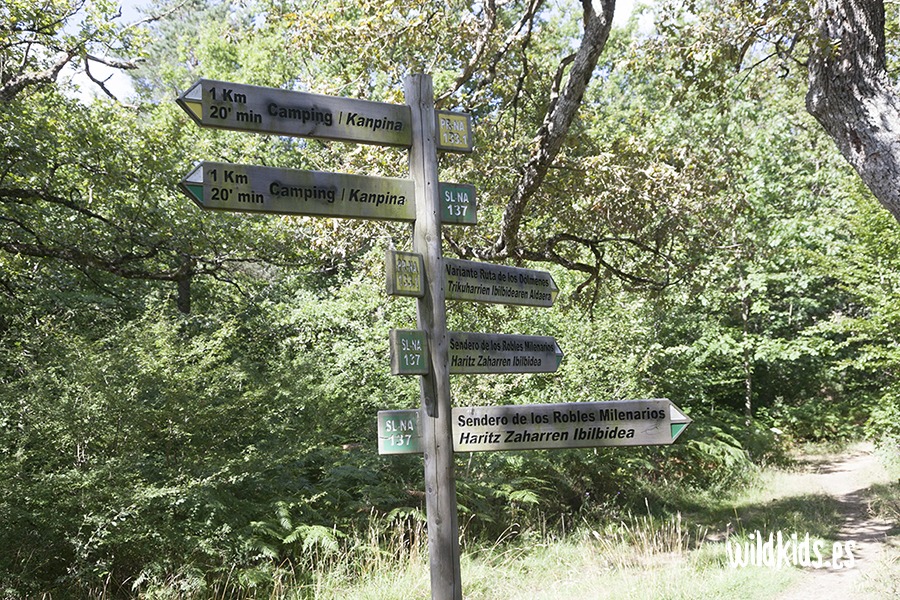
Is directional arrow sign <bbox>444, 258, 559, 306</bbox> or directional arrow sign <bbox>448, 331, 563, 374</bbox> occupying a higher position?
directional arrow sign <bbox>444, 258, 559, 306</bbox>

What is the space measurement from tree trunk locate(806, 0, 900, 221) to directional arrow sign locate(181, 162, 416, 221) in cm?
394

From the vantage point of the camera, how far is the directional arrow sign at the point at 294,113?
3287mm

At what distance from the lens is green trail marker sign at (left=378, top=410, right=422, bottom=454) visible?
3510 millimetres

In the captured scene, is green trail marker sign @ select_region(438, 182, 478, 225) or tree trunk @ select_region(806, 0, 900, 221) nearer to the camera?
green trail marker sign @ select_region(438, 182, 478, 225)

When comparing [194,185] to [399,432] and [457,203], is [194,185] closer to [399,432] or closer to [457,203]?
[457,203]

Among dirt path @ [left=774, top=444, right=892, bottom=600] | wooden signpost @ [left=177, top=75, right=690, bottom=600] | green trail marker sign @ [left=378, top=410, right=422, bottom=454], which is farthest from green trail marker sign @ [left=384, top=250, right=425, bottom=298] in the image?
dirt path @ [left=774, top=444, right=892, bottom=600]

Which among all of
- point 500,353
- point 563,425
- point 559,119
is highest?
point 559,119

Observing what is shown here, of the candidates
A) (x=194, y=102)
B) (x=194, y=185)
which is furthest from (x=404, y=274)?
(x=194, y=102)

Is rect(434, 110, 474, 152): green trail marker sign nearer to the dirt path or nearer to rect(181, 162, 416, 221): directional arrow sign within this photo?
rect(181, 162, 416, 221): directional arrow sign

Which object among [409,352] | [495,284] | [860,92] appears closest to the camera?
[409,352]

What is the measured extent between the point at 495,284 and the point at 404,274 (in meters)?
0.64

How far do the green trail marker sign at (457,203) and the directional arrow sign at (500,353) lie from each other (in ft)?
1.86

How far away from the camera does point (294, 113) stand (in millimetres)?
3514

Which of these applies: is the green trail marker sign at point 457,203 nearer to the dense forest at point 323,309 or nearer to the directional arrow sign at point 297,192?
the directional arrow sign at point 297,192
